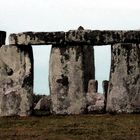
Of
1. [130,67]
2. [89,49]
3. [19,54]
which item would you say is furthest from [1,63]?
[89,49]

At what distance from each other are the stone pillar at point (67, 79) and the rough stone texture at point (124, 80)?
112 centimetres

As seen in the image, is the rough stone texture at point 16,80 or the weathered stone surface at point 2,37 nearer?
the rough stone texture at point 16,80

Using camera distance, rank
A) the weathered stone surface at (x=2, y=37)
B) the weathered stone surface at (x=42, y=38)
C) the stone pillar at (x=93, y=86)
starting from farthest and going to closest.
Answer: the stone pillar at (x=93, y=86), the weathered stone surface at (x=2, y=37), the weathered stone surface at (x=42, y=38)

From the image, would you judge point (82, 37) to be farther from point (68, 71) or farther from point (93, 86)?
point (93, 86)

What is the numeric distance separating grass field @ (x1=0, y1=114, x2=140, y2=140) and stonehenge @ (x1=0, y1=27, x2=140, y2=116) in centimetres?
116

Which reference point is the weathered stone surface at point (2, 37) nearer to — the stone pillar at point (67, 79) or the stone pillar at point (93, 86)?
the stone pillar at point (67, 79)

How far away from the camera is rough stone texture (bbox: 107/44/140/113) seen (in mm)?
24312

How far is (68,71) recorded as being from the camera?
81.5 feet

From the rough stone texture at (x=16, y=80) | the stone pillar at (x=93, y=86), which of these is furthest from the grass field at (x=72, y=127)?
the stone pillar at (x=93, y=86)

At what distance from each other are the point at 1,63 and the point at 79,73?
312 cm

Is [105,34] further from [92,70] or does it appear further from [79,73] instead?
[92,70]

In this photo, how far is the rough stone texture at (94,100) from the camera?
25781 mm

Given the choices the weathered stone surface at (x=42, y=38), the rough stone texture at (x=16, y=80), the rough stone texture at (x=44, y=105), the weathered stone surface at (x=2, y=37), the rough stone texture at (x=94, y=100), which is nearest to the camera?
the weathered stone surface at (x=42, y=38)

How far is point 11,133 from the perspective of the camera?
19.6 meters
